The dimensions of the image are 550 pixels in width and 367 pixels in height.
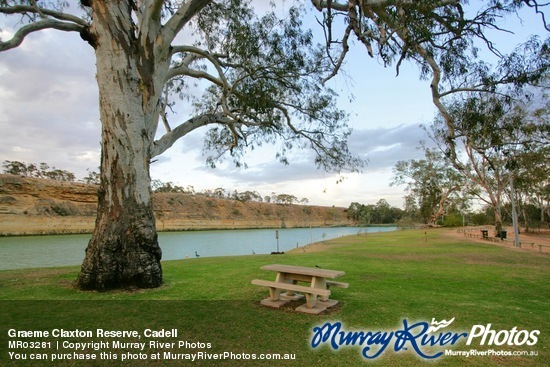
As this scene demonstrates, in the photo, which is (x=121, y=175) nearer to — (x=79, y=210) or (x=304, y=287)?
(x=304, y=287)

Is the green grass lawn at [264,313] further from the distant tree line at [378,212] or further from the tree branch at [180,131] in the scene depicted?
the distant tree line at [378,212]

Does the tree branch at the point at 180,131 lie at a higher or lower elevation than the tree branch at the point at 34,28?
lower

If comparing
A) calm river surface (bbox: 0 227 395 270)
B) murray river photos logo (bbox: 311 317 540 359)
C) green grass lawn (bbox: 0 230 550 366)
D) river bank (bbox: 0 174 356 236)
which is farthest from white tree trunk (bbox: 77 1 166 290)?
river bank (bbox: 0 174 356 236)

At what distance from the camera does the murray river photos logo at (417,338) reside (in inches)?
114

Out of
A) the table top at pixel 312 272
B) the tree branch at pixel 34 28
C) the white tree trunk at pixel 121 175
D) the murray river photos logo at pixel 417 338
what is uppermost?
the tree branch at pixel 34 28

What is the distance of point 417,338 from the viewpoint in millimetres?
3113

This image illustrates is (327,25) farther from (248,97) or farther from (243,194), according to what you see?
(243,194)

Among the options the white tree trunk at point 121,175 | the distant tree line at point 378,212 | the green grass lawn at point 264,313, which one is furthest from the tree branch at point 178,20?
the distant tree line at point 378,212

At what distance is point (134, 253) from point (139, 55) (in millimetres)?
3110

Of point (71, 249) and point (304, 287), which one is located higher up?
point (304, 287)

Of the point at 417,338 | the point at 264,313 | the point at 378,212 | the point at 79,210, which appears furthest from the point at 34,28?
the point at 378,212

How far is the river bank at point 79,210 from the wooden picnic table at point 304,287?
21.9m

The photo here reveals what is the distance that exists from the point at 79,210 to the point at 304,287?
30.4m

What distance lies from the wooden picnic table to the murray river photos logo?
1.76ft
